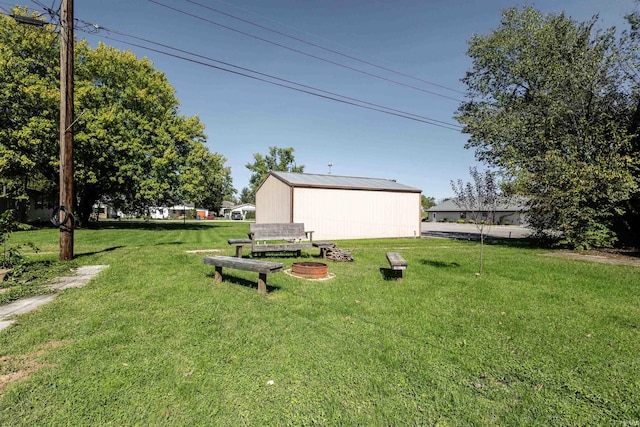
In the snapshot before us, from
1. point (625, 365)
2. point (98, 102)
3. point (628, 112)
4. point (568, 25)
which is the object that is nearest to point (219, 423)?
point (625, 365)

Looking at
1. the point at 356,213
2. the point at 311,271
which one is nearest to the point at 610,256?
the point at 356,213

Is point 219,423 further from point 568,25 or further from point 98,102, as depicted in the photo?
point 98,102

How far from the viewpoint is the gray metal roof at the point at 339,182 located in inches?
682

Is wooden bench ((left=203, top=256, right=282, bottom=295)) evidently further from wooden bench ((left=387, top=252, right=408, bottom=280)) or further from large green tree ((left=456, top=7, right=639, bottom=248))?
large green tree ((left=456, top=7, right=639, bottom=248))

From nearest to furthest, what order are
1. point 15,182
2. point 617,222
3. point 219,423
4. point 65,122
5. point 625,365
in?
point 219,423
point 625,365
point 65,122
point 617,222
point 15,182

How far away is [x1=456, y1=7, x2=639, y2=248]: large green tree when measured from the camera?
13023mm

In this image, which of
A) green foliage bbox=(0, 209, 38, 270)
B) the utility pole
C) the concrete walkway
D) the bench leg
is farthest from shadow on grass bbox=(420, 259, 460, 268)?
the utility pole

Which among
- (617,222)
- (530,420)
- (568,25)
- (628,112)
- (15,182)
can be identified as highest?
(568,25)

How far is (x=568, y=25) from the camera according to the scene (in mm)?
15672

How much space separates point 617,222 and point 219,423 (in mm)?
19419

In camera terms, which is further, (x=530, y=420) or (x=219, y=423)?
(x=530, y=420)

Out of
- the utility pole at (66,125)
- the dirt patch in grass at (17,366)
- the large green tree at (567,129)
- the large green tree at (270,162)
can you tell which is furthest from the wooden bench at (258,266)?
the large green tree at (270,162)

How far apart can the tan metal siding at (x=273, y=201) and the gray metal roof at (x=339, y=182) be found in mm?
573

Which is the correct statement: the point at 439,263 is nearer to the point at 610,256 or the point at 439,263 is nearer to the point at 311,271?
the point at 311,271
